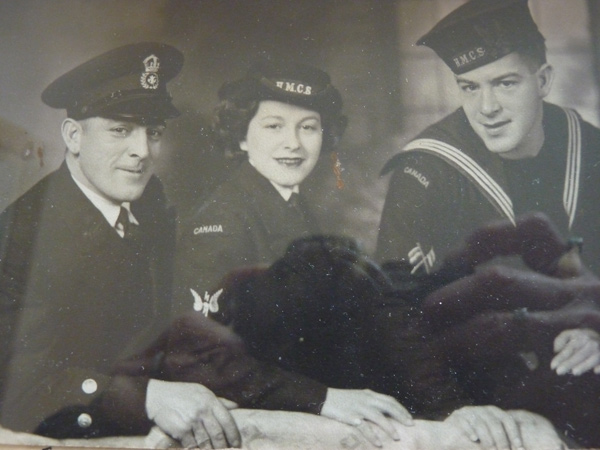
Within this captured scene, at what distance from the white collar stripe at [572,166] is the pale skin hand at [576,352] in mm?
A: 537

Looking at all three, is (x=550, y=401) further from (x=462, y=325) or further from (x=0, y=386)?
(x=0, y=386)

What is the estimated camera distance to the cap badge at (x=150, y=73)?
314cm

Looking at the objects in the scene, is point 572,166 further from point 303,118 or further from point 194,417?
point 194,417

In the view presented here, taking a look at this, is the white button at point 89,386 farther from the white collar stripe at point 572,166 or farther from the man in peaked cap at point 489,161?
the white collar stripe at point 572,166

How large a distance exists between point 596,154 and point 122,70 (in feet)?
8.21

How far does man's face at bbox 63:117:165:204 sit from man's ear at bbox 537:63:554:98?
1.97 meters

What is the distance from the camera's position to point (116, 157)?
3.07 meters

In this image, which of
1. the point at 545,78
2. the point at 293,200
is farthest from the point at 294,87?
the point at 545,78

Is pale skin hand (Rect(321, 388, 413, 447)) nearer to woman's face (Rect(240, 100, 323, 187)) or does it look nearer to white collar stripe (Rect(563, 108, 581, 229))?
woman's face (Rect(240, 100, 323, 187))

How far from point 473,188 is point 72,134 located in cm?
209

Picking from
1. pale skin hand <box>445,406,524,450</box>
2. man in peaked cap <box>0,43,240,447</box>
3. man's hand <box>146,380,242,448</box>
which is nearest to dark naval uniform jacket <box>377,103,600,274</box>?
pale skin hand <box>445,406,524,450</box>

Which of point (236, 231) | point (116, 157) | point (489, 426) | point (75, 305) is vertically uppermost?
Result: point (116, 157)

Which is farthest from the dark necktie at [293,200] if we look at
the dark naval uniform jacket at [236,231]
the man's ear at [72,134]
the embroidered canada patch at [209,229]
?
the man's ear at [72,134]

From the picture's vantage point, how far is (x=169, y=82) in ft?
10.3
